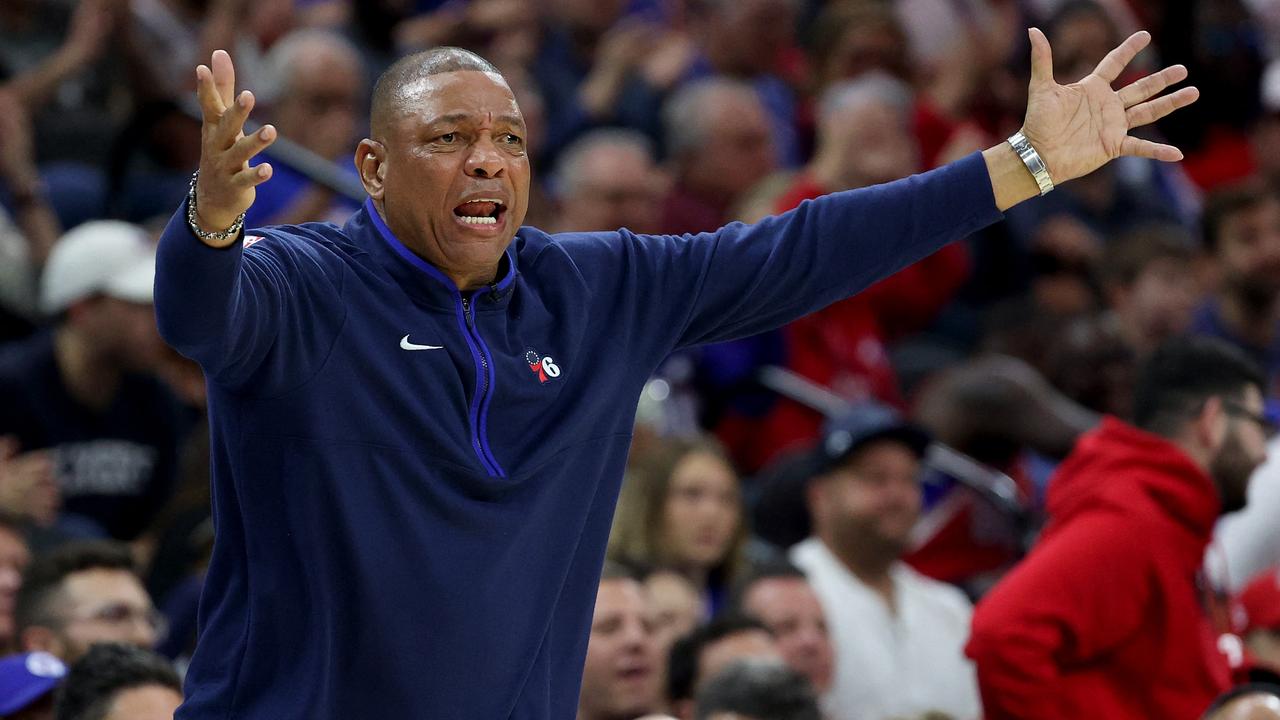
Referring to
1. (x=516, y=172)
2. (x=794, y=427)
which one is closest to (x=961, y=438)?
(x=794, y=427)

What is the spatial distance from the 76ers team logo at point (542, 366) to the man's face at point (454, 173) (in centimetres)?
16

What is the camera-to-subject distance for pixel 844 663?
5.85 m

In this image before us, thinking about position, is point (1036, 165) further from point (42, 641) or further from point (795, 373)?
point (795, 373)

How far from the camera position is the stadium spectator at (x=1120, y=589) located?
4.27m

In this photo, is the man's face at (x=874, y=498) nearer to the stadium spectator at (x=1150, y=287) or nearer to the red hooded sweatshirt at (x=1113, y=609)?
the red hooded sweatshirt at (x=1113, y=609)

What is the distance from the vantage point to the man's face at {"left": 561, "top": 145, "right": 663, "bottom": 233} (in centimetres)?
736

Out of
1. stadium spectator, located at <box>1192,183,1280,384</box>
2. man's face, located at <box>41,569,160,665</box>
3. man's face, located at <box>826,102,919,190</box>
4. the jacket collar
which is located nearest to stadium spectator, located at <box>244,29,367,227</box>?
man's face, located at <box>826,102,919,190</box>

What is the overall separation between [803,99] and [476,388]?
6955mm

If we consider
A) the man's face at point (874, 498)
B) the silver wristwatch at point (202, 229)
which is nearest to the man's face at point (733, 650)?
the man's face at point (874, 498)

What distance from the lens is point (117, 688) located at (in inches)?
163

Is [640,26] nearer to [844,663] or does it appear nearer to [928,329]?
[928,329]

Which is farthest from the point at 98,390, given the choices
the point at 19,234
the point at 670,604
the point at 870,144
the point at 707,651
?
the point at 870,144

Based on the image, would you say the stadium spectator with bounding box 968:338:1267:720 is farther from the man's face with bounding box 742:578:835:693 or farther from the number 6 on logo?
the number 6 on logo

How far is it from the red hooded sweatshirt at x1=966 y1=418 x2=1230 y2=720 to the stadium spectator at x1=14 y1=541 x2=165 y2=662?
2.24 metres
